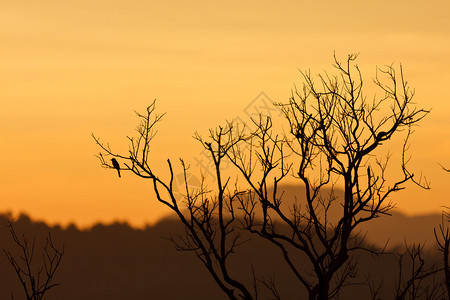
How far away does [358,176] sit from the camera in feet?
55.5

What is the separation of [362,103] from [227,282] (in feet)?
17.0

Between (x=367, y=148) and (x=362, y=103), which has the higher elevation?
(x=362, y=103)

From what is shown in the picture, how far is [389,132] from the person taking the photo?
55.0ft

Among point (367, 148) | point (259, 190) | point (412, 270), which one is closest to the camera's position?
point (367, 148)

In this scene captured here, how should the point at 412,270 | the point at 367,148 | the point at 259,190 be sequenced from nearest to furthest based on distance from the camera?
1. the point at 367,148
2. the point at 259,190
3. the point at 412,270

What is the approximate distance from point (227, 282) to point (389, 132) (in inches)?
200

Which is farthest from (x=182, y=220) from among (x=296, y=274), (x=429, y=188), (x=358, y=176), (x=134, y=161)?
(x=429, y=188)

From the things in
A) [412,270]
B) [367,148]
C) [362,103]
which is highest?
[362,103]

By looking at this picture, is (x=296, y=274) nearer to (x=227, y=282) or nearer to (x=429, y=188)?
(x=227, y=282)

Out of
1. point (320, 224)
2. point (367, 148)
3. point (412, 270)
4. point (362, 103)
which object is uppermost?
point (362, 103)

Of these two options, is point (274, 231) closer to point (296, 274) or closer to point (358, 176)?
point (296, 274)

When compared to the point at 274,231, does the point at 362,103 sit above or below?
above

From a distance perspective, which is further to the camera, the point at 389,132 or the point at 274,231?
the point at 274,231

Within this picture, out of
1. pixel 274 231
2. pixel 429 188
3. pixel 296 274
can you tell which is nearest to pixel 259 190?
pixel 274 231
